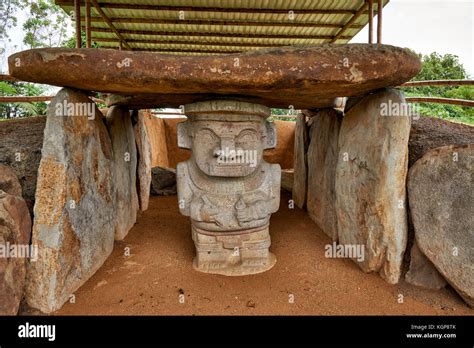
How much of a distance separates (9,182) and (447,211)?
12.6ft

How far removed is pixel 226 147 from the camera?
3.34 m

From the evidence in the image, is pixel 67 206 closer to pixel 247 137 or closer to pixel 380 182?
pixel 247 137

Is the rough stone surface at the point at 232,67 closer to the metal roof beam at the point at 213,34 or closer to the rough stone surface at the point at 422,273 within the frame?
the rough stone surface at the point at 422,273

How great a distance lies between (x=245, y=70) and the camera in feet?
8.66

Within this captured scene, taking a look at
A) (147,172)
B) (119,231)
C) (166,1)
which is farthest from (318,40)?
(119,231)

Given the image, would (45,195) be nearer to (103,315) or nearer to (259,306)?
(103,315)

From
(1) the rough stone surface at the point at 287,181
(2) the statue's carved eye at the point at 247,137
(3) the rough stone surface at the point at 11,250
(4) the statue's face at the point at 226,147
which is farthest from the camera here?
(1) the rough stone surface at the point at 287,181

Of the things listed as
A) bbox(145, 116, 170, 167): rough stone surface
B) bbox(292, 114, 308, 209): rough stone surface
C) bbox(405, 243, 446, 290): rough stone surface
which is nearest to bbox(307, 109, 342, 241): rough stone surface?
bbox(292, 114, 308, 209): rough stone surface

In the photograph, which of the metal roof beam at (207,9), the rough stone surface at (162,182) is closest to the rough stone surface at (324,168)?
the metal roof beam at (207,9)

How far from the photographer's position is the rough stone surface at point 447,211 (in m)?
2.78

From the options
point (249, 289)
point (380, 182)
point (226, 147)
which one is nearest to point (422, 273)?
point (380, 182)

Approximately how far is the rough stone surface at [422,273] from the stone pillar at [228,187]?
138 centimetres

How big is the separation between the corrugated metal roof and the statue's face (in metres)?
2.41

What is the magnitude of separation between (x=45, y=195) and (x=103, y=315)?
109 cm
